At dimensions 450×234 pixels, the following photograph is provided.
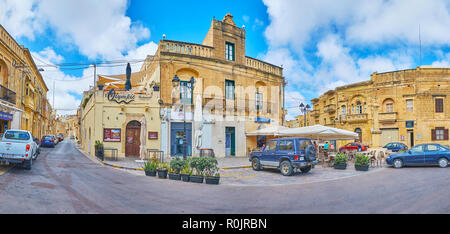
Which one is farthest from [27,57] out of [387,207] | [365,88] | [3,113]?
[365,88]

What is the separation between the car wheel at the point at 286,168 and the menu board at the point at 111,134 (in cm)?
1208

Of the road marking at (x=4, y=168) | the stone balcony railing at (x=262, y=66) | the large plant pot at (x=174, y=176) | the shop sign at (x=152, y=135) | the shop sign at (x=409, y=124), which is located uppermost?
the stone balcony railing at (x=262, y=66)

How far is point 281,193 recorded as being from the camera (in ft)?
26.2

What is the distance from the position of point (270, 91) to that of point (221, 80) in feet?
19.4

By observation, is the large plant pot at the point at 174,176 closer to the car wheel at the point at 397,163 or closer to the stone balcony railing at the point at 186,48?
the stone balcony railing at the point at 186,48

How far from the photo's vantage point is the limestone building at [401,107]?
98.3 feet

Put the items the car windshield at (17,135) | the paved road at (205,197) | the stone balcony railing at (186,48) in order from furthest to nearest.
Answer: the stone balcony railing at (186,48)
the car windshield at (17,135)
the paved road at (205,197)

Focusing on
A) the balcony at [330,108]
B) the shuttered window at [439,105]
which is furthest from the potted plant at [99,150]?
the shuttered window at [439,105]

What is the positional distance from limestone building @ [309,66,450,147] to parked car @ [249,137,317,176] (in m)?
26.1

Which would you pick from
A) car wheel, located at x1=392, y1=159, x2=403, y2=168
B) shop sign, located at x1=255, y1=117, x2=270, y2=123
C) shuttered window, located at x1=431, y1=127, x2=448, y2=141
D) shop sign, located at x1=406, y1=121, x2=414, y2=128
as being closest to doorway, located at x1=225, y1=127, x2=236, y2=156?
shop sign, located at x1=255, y1=117, x2=270, y2=123

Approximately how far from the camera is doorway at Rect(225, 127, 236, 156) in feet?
69.9

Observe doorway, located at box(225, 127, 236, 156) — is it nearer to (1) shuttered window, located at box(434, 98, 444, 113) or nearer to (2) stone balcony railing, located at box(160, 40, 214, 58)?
(2) stone balcony railing, located at box(160, 40, 214, 58)

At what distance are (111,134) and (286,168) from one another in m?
12.7

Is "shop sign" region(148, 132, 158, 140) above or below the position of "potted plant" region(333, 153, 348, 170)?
above
